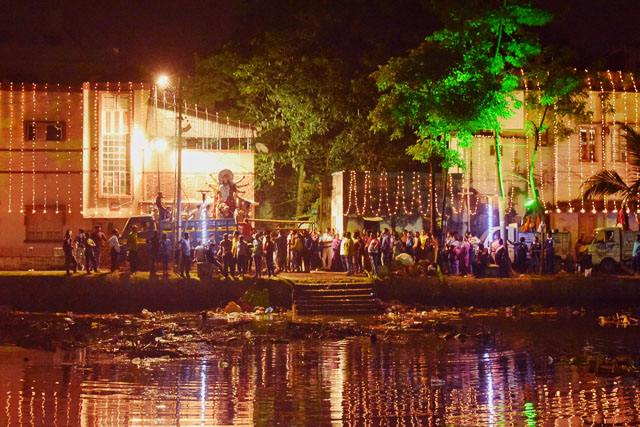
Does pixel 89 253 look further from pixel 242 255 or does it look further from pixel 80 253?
pixel 242 255

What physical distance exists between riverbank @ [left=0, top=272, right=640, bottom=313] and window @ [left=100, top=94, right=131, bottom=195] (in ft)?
26.3

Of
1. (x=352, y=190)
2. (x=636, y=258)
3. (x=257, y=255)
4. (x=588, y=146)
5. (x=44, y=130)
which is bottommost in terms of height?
(x=636, y=258)

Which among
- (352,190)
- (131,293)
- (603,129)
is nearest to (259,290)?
(131,293)

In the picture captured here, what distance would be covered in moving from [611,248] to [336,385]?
1998 centimetres

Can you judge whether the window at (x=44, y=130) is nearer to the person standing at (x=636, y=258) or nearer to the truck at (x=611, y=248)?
the truck at (x=611, y=248)

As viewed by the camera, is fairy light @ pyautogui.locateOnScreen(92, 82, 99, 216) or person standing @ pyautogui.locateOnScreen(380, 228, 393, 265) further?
fairy light @ pyautogui.locateOnScreen(92, 82, 99, 216)

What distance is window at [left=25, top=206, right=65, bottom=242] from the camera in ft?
122

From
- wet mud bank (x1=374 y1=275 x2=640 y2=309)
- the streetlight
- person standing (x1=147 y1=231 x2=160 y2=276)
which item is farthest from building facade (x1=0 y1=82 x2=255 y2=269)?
wet mud bank (x1=374 y1=275 x2=640 y2=309)

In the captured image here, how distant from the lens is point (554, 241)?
33594 mm

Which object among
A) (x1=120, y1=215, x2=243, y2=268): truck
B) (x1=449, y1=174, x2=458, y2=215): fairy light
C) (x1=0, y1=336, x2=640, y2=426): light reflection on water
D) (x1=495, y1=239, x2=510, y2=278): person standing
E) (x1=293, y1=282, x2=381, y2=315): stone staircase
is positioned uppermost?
(x1=449, y1=174, x2=458, y2=215): fairy light

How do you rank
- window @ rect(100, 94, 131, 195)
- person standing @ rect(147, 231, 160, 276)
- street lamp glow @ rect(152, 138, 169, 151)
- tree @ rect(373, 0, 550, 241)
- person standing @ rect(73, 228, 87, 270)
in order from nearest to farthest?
person standing @ rect(147, 231, 160, 276), tree @ rect(373, 0, 550, 241), person standing @ rect(73, 228, 87, 270), street lamp glow @ rect(152, 138, 169, 151), window @ rect(100, 94, 131, 195)

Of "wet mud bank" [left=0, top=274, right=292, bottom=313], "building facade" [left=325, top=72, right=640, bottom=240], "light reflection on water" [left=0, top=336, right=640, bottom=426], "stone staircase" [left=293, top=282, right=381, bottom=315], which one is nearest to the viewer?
"light reflection on water" [left=0, top=336, right=640, bottom=426]

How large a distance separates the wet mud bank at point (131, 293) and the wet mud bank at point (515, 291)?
4.05m

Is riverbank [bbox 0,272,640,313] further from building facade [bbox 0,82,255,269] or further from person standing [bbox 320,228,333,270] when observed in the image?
building facade [bbox 0,82,255,269]
